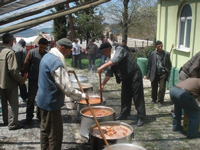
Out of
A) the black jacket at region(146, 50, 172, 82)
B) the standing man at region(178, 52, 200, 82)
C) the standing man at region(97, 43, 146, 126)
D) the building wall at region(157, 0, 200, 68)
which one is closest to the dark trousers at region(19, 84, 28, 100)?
the standing man at region(97, 43, 146, 126)

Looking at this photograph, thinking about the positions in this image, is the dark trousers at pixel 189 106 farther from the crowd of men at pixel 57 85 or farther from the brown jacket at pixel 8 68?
the brown jacket at pixel 8 68

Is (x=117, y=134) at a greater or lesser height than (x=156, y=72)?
lesser

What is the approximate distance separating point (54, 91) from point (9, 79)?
2038 mm

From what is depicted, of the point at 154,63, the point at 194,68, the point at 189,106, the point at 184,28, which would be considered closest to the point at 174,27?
the point at 184,28

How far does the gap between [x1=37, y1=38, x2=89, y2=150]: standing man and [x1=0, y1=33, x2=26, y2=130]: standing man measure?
1714mm

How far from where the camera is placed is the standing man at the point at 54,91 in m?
3.27

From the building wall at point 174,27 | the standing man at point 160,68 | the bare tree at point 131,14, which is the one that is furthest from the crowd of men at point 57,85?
the bare tree at point 131,14

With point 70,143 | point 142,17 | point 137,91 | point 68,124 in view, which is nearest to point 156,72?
point 137,91

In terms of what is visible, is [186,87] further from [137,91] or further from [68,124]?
[68,124]

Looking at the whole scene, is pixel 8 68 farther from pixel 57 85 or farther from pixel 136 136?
pixel 136 136

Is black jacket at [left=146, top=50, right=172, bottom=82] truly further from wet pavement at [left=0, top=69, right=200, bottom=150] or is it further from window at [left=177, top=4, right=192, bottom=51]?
window at [left=177, top=4, right=192, bottom=51]

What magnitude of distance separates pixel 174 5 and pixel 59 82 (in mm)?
7982

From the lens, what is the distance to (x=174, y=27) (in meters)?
9.64

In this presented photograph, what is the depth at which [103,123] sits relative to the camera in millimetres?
4289
